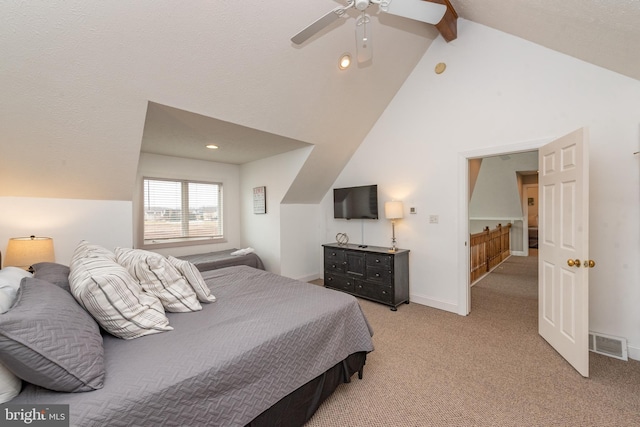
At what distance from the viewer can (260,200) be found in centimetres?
473

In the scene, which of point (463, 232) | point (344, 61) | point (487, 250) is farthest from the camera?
point (487, 250)

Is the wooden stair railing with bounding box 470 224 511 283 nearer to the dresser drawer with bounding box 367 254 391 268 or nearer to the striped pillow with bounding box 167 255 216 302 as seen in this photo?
the dresser drawer with bounding box 367 254 391 268

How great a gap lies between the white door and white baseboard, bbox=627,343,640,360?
→ 553mm

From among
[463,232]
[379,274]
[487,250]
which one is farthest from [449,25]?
[487,250]

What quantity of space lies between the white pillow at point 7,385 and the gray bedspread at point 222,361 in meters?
0.03

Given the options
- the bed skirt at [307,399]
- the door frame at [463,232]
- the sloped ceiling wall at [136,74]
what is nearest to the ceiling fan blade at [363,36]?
the sloped ceiling wall at [136,74]

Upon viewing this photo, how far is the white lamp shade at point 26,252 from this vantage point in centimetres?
231

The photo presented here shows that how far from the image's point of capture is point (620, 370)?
2111 mm

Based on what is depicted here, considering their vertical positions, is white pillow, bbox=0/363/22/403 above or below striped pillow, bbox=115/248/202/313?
below

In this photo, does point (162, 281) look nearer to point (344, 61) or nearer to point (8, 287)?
point (8, 287)

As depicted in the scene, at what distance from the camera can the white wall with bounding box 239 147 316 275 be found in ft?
13.8

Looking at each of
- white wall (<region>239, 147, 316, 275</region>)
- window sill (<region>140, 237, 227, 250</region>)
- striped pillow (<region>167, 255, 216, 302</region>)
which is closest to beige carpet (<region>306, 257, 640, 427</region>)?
striped pillow (<region>167, 255, 216, 302</region>)

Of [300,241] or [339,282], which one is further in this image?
[300,241]

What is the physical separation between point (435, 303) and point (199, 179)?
14.3 ft
